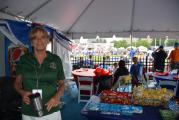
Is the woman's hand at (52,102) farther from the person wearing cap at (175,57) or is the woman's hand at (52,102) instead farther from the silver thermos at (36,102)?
the person wearing cap at (175,57)

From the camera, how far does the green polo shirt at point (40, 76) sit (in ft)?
6.98

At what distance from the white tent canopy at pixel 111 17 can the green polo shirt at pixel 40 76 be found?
4.57 metres

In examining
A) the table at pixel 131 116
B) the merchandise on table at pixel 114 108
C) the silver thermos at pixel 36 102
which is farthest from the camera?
the merchandise on table at pixel 114 108

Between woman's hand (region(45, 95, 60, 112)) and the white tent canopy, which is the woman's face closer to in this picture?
woman's hand (region(45, 95, 60, 112))

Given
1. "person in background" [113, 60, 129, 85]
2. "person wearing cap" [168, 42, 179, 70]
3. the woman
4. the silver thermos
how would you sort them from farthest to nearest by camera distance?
"person wearing cap" [168, 42, 179, 70], "person in background" [113, 60, 129, 85], the woman, the silver thermos

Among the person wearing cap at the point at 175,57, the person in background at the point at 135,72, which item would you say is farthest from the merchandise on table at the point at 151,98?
the person wearing cap at the point at 175,57

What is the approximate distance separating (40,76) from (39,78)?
2 cm

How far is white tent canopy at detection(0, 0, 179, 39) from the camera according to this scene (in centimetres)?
708

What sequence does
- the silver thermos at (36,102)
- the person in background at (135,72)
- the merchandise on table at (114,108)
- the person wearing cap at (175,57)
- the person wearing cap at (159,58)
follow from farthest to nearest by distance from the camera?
the person wearing cap at (159,58) → the person wearing cap at (175,57) → the person in background at (135,72) → the merchandise on table at (114,108) → the silver thermos at (36,102)

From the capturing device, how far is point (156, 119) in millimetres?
2586

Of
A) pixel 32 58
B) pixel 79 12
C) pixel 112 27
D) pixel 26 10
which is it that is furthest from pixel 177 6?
pixel 32 58

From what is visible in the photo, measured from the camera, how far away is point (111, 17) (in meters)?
7.88

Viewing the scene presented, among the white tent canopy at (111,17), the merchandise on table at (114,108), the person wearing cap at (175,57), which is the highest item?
the white tent canopy at (111,17)

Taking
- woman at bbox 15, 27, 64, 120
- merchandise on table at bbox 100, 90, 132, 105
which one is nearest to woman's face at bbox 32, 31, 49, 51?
woman at bbox 15, 27, 64, 120
